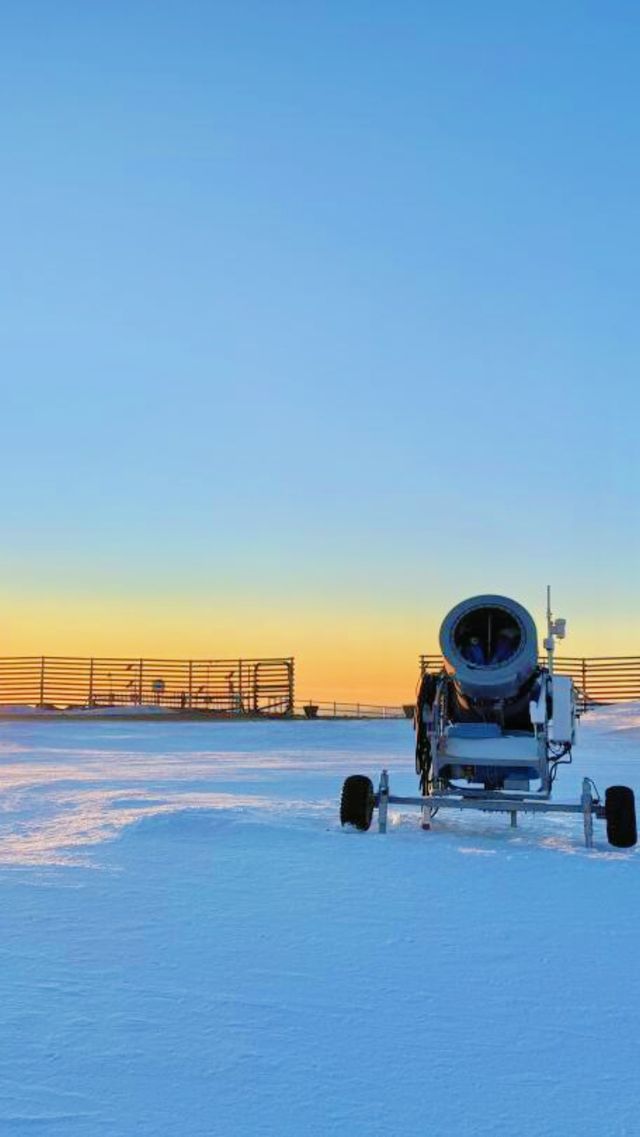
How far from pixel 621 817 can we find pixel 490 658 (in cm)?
195

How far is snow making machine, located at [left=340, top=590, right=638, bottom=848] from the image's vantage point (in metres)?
9.37

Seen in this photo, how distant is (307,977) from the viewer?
485cm

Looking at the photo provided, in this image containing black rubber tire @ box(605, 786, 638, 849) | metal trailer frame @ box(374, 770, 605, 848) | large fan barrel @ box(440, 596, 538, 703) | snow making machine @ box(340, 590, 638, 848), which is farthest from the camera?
large fan barrel @ box(440, 596, 538, 703)

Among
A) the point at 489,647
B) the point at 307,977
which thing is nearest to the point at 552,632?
the point at 489,647

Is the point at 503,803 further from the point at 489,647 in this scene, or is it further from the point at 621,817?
the point at 489,647

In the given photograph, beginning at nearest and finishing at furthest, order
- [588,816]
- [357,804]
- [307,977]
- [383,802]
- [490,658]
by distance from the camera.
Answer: [307,977], [588,816], [357,804], [383,802], [490,658]

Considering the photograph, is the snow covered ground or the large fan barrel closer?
the snow covered ground

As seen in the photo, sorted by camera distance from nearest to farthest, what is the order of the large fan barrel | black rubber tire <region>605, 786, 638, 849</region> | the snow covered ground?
1. the snow covered ground
2. black rubber tire <region>605, 786, 638, 849</region>
3. the large fan barrel

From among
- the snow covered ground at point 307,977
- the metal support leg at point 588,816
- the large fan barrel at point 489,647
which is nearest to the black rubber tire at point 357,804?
the snow covered ground at point 307,977

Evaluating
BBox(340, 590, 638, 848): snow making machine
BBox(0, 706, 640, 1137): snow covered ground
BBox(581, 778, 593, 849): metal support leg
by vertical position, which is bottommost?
BBox(0, 706, 640, 1137): snow covered ground

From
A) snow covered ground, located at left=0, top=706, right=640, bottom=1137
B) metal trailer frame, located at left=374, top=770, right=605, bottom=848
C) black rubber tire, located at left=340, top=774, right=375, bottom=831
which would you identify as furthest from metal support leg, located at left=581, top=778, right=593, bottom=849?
black rubber tire, located at left=340, top=774, right=375, bottom=831

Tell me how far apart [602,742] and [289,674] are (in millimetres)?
15324

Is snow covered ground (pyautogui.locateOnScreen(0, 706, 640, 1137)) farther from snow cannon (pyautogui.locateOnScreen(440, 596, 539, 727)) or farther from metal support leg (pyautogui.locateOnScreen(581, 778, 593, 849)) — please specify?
snow cannon (pyautogui.locateOnScreen(440, 596, 539, 727))

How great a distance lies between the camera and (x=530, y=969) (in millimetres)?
5129
